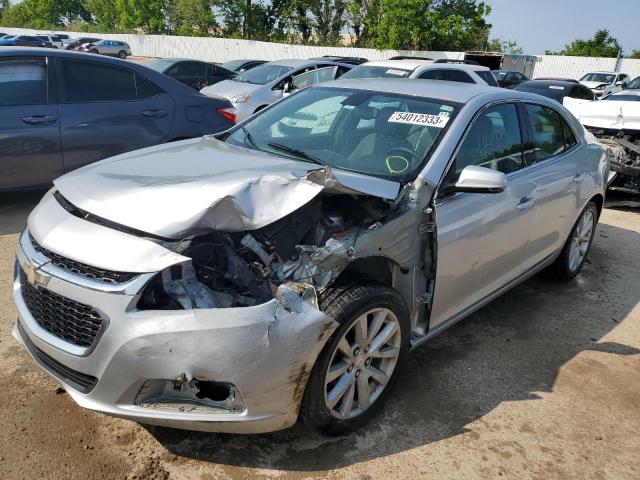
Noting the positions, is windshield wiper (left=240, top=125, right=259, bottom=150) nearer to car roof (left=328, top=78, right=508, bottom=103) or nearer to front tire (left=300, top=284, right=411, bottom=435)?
car roof (left=328, top=78, right=508, bottom=103)

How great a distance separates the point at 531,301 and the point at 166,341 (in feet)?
11.1

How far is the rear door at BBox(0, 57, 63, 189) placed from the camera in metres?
5.08

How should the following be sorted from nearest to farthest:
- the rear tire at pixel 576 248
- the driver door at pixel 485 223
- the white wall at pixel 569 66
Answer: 1. the driver door at pixel 485 223
2. the rear tire at pixel 576 248
3. the white wall at pixel 569 66

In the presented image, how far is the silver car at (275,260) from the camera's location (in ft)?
7.15

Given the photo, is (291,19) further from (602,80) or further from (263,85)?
(263,85)

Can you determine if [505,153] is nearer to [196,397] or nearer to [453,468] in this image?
[453,468]

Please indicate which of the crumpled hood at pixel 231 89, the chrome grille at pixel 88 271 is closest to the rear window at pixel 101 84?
the chrome grille at pixel 88 271

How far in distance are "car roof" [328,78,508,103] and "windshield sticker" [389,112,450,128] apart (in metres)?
0.23

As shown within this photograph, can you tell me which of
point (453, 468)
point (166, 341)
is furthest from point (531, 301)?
point (166, 341)

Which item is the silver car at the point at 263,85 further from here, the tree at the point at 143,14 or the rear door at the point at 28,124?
the tree at the point at 143,14

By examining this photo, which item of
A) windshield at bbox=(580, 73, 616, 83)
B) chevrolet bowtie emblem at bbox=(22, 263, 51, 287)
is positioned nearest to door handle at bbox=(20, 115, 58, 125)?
chevrolet bowtie emblem at bbox=(22, 263, 51, 287)

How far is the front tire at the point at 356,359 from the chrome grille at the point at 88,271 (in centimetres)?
85

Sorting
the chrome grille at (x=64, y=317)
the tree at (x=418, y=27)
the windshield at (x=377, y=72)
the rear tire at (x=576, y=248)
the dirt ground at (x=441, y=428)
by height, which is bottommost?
the dirt ground at (x=441, y=428)

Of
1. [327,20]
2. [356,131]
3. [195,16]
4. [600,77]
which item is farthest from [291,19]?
[356,131]
